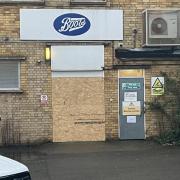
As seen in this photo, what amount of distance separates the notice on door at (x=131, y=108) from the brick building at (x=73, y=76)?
0.10 ft

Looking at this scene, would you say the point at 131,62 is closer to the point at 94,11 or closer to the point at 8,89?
the point at 94,11

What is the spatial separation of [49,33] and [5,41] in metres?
1.28

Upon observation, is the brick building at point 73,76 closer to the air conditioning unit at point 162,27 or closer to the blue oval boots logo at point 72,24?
the blue oval boots logo at point 72,24

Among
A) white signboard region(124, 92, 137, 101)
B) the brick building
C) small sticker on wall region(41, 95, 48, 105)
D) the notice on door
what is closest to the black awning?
the brick building

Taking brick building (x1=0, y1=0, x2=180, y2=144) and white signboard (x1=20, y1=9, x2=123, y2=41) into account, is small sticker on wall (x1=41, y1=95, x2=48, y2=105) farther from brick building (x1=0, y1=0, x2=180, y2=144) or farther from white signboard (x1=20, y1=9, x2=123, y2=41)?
white signboard (x1=20, y1=9, x2=123, y2=41)

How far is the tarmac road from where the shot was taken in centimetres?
1159

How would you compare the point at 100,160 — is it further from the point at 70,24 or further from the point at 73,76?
the point at 70,24

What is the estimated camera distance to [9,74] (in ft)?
54.7

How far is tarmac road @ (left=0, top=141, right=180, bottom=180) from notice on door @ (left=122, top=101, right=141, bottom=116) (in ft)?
2.93

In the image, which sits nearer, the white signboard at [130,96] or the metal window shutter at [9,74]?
the metal window shutter at [9,74]

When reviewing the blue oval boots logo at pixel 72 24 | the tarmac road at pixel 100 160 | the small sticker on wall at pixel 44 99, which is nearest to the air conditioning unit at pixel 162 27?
the blue oval boots logo at pixel 72 24

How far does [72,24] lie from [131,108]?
9.91ft

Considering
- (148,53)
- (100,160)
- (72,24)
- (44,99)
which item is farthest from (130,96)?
(100,160)

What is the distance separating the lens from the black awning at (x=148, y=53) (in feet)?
55.5
